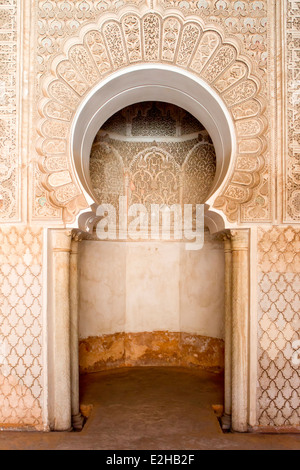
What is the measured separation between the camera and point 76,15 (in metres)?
4.34

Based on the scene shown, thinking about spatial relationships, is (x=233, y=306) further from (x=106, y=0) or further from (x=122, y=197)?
(x=106, y=0)

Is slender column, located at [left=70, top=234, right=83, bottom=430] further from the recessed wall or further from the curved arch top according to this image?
the recessed wall

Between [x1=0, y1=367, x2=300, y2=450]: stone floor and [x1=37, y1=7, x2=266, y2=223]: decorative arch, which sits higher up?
[x1=37, y1=7, x2=266, y2=223]: decorative arch

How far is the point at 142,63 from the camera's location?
4367mm

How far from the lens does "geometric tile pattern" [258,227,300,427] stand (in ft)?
14.0

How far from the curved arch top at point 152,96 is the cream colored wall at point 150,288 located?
6.59 feet

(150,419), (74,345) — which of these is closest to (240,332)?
(150,419)

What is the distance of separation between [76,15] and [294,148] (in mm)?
2548

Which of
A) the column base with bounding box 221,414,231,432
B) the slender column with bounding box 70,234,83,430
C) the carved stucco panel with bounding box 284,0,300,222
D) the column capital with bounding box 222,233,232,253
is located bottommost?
the column base with bounding box 221,414,231,432

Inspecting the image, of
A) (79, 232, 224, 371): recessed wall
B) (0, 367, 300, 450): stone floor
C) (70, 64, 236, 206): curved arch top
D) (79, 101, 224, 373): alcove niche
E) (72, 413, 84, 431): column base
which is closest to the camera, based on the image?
(0, 367, 300, 450): stone floor

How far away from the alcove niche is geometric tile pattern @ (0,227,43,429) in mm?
2054

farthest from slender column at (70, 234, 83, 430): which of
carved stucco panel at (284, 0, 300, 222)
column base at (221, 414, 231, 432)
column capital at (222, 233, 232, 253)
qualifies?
carved stucco panel at (284, 0, 300, 222)

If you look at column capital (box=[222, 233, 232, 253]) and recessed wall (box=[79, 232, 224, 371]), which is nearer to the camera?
column capital (box=[222, 233, 232, 253])
